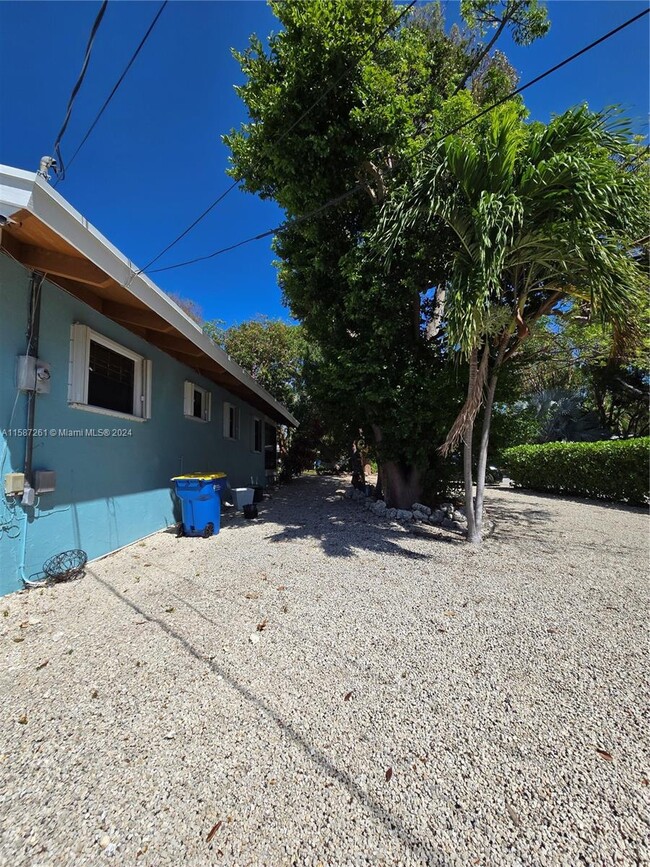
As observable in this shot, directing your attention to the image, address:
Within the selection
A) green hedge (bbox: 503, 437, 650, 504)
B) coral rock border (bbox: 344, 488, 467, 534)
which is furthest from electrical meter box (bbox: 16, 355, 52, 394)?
green hedge (bbox: 503, 437, 650, 504)

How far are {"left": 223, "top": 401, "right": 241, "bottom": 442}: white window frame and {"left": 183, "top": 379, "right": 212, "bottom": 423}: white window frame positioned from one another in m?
1.23

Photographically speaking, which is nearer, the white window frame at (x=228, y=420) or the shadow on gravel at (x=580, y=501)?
the shadow on gravel at (x=580, y=501)

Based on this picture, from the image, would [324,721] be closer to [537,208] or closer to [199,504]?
[199,504]

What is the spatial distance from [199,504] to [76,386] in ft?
8.19

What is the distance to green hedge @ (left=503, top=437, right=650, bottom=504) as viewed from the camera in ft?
29.0

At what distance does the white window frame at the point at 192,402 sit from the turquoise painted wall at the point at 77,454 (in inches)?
10.7

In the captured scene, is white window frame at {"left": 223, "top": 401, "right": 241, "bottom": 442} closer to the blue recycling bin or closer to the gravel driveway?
the blue recycling bin

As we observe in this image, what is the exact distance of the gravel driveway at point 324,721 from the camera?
55.5 inches

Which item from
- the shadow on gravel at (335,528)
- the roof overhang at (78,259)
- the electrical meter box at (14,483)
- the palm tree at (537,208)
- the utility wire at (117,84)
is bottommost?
the shadow on gravel at (335,528)

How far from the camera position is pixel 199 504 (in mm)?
5820

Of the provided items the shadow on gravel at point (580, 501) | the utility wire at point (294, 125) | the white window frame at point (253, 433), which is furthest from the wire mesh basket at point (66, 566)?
the shadow on gravel at point (580, 501)

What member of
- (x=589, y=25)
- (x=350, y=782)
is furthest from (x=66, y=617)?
(x=589, y=25)

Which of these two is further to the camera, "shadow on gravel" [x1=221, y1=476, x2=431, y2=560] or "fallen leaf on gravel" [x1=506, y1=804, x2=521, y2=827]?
"shadow on gravel" [x1=221, y1=476, x2=431, y2=560]

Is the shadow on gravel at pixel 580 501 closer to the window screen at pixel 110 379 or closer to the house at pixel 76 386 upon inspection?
the house at pixel 76 386
